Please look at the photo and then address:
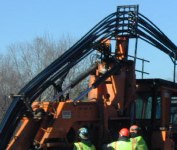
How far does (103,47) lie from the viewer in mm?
13984

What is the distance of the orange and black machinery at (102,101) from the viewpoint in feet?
40.0

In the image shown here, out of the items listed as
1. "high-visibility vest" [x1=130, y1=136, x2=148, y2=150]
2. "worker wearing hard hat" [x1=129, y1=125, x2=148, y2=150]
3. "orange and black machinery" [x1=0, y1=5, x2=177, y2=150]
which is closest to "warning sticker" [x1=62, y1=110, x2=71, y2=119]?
"orange and black machinery" [x1=0, y1=5, x2=177, y2=150]

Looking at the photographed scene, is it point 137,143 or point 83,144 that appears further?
point 137,143

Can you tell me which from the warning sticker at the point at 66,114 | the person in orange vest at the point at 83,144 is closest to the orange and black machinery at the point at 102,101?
the warning sticker at the point at 66,114

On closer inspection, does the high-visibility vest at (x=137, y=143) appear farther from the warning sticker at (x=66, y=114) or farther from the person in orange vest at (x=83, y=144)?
the warning sticker at (x=66, y=114)

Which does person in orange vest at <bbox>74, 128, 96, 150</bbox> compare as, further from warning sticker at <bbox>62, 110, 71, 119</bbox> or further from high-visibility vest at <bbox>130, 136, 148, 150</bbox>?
warning sticker at <bbox>62, 110, 71, 119</bbox>

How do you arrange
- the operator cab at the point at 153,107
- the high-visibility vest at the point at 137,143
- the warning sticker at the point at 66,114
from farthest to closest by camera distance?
1. the operator cab at the point at 153,107
2. the warning sticker at the point at 66,114
3. the high-visibility vest at the point at 137,143

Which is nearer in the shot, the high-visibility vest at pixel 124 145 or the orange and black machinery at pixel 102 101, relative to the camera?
the high-visibility vest at pixel 124 145

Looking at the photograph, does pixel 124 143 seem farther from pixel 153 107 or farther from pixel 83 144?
pixel 153 107

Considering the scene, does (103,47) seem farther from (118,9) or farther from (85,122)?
(85,122)

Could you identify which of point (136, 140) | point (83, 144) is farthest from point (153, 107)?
point (83, 144)

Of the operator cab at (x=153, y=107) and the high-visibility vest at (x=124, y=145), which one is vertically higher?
the operator cab at (x=153, y=107)

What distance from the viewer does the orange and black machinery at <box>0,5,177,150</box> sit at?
480 inches

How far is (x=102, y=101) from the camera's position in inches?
526
